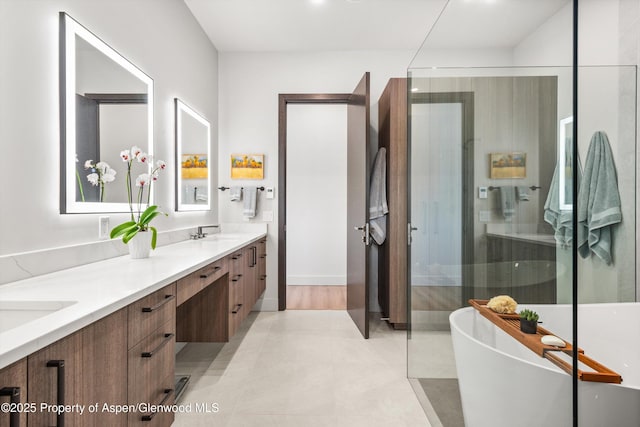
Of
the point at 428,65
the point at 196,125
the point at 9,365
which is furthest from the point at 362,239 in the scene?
the point at 9,365

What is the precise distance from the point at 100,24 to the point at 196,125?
1.31 m

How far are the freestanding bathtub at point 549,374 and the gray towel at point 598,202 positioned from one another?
15 centimetres

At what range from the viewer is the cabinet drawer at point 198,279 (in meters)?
1.48

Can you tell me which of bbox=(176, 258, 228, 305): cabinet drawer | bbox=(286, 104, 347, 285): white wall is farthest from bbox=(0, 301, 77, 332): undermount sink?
bbox=(286, 104, 347, 285): white wall

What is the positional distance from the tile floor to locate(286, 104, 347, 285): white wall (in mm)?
1768

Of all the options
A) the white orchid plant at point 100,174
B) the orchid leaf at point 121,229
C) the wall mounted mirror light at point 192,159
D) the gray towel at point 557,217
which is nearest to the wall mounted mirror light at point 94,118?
the white orchid plant at point 100,174

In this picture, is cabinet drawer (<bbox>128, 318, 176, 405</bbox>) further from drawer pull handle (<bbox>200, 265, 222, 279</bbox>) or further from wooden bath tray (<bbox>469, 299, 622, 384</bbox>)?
wooden bath tray (<bbox>469, 299, 622, 384</bbox>)

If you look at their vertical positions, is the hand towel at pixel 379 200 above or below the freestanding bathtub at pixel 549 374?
above

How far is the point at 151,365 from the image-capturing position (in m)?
1.21

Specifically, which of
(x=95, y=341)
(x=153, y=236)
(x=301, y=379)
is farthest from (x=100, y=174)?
(x=301, y=379)

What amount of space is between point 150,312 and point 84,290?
22 centimetres

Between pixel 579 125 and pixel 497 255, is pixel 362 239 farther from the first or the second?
pixel 579 125

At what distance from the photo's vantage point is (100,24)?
1709mm

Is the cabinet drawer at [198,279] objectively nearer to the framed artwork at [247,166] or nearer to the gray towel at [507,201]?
the gray towel at [507,201]
